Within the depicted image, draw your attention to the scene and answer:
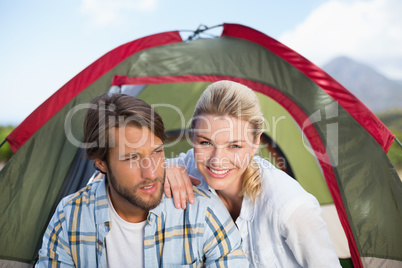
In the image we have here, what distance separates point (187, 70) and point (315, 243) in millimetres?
1350

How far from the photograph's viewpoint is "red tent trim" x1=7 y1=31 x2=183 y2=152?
1.89m

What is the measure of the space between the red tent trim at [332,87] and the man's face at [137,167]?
43.8 inches

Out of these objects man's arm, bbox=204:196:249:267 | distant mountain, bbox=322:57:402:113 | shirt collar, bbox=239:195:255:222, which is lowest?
man's arm, bbox=204:196:249:267

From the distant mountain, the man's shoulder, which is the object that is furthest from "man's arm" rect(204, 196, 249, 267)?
the distant mountain

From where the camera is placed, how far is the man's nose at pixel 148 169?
1.25m

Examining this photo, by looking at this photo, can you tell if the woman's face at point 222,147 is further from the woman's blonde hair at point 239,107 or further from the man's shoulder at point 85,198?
the man's shoulder at point 85,198

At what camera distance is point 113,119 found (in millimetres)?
1344

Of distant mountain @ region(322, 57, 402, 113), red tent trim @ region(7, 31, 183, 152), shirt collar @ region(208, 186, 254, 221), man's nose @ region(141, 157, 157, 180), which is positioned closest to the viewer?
man's nose @ region(141, 157, 157, 180)

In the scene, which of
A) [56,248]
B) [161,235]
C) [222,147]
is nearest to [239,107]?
[222,147]

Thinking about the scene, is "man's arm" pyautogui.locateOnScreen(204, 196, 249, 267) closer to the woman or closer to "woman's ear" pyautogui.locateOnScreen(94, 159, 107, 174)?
the woman

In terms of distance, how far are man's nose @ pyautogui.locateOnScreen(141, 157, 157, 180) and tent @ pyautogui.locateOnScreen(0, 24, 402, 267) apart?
2.61 ft

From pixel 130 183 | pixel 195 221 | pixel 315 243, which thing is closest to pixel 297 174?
pixel 315 243

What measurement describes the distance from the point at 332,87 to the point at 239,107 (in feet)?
2.69

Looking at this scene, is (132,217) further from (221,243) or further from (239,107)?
(239,107)
